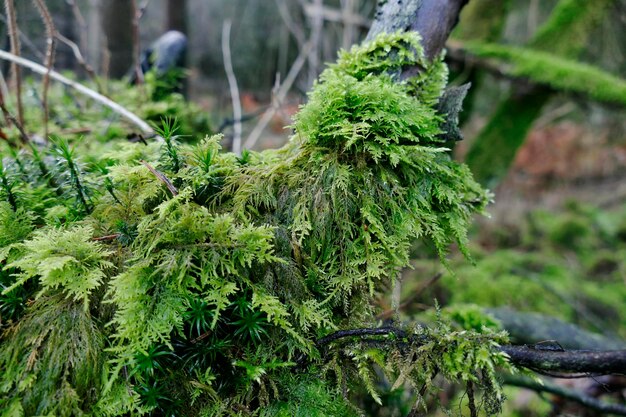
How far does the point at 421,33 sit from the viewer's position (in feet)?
4.51

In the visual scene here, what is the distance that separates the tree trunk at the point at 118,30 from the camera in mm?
5185

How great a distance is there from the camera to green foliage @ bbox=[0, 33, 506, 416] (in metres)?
0.89

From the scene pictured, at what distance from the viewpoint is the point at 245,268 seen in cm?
99

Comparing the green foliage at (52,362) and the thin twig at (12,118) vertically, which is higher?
the thin twig at (12,118)

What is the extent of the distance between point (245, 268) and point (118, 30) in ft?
18.3

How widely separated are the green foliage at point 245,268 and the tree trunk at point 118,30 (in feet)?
15.2

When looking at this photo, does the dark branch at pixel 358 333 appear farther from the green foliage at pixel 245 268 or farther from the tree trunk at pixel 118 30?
the tree trunk at pixel 118 30

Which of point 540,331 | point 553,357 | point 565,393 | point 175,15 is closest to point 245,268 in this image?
point 553,357

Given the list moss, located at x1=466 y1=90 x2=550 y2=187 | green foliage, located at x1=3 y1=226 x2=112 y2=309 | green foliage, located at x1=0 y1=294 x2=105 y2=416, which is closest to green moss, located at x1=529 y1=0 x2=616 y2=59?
moss, located at x1=466 y1=90 x2=550 y2=187

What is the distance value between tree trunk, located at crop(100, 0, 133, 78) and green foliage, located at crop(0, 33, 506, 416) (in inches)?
183

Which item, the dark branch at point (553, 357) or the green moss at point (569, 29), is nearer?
the dark branch at point (553, 357)

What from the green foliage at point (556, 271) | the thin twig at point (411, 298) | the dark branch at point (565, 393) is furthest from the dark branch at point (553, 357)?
the green foliage at point (556, 271)

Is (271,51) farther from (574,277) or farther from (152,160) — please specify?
(152,160)

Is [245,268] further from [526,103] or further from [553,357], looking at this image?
[526,103]
